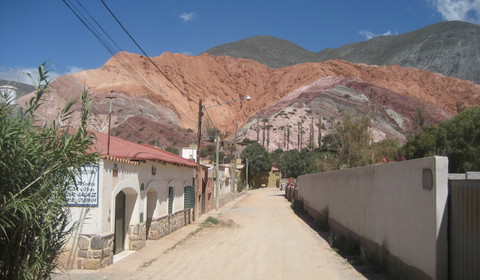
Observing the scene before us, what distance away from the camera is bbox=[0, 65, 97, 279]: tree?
18.0 ft

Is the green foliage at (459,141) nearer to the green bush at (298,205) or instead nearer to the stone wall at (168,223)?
the green bush at (298,205)

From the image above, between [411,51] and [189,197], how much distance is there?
474ft

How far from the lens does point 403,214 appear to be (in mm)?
10086

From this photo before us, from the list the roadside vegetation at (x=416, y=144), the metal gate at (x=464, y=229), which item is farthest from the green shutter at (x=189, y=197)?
Result: the metal gate at (x=464, y=229)

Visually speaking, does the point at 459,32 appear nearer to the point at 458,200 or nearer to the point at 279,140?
the point at 279,140

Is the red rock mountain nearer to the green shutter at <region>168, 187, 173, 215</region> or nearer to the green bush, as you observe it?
the green bush

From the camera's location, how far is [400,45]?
165125 mm

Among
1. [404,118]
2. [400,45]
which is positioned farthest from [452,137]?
[400,45]

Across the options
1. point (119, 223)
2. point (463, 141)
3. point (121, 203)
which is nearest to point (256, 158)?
point (463, 141)

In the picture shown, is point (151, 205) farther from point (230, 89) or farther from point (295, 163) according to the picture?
point (230, 89)

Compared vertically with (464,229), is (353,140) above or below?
above

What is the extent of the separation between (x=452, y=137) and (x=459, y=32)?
128 m

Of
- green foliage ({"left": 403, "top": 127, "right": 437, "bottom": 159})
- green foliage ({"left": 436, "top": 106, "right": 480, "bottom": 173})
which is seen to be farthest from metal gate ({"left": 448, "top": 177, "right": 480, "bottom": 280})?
green foliage ({"left": 403, "top": 127, "right": 437, "bottom": 159})

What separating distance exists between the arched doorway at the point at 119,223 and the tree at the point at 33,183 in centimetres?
800
